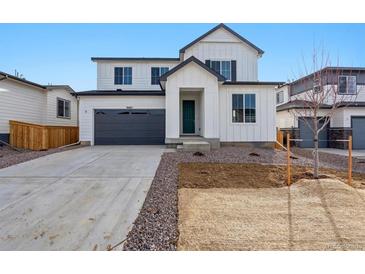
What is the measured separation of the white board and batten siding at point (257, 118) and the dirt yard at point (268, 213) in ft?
25.9

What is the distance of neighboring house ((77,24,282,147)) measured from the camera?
1411 cm

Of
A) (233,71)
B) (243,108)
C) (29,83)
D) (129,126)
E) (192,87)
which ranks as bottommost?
(129,126)

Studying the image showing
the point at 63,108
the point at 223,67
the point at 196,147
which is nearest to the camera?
the point at 196,147

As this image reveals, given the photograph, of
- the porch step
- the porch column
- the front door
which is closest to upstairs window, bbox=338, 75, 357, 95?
the front door

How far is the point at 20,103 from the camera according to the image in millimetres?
15727

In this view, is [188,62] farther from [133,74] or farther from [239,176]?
[239,176]

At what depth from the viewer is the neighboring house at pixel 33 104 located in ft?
47.4

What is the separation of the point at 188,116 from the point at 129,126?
164 inches

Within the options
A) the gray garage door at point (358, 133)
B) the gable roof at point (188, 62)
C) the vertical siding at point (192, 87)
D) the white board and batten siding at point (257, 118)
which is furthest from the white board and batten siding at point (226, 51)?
Result: the gray garage door at point (358, 133)

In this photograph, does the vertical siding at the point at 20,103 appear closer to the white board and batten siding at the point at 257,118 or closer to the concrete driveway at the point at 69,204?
the concrete driveway at the point at 69,204

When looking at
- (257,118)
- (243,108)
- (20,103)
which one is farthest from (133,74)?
(257,118)

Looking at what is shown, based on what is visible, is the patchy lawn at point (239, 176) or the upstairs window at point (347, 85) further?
the upstairs window at point (347, 85)

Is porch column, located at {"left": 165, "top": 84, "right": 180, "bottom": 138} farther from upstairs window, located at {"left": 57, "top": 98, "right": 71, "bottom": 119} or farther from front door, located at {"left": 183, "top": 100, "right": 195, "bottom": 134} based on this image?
upstairs window, located at {"left": 57, "top": 98, "right": 71, "bottom": 119}
